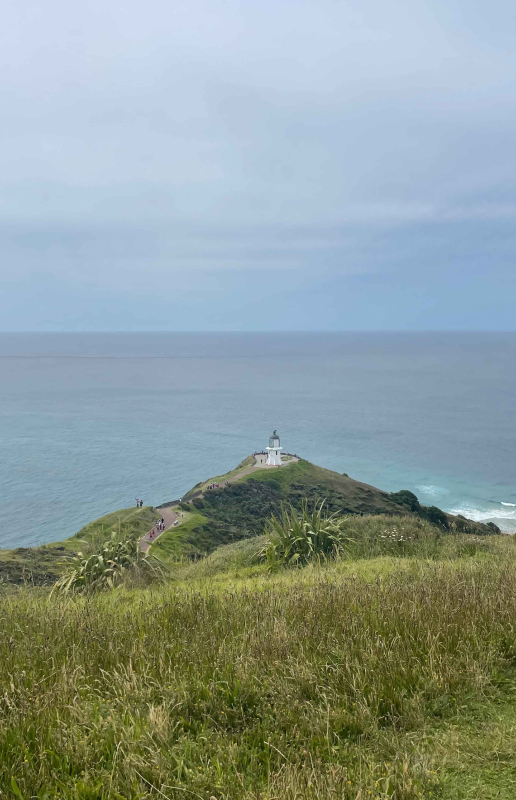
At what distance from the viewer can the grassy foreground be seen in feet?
9.89

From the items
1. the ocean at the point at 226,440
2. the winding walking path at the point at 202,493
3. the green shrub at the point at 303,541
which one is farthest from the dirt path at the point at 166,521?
the green shrub at the point at 303,541

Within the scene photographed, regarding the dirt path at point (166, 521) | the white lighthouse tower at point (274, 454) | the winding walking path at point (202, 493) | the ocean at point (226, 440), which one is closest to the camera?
the dirt path at point (166, 521)

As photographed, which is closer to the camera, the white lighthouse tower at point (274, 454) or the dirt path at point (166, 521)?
the dirt path at point (166, 521)

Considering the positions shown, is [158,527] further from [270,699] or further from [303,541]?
[270,699]

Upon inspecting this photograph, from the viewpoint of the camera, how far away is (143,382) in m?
188

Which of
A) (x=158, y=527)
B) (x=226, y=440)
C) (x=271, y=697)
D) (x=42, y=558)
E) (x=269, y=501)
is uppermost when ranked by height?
(x=271, y=697)

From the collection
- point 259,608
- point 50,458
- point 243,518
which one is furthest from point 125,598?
point 50,458

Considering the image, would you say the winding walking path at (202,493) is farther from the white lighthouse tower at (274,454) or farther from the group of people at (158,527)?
the white lighthouse tower at (274,454)

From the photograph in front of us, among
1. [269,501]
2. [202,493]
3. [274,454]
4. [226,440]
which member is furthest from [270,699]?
[226,440]

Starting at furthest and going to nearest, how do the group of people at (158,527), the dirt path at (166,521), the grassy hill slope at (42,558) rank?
the group of people at (158,527) → the dirt path at (166,521) → the grassy hill slope at (42,558)

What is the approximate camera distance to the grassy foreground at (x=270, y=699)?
3016mm

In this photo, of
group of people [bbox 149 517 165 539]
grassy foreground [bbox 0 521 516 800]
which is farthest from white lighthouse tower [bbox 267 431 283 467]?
grassy foreground [bbox 0 521 516 800]

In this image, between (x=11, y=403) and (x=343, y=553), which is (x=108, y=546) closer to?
(x=343, y=553)

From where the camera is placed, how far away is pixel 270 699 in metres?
3.95
